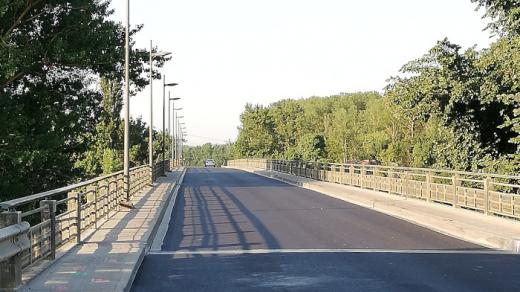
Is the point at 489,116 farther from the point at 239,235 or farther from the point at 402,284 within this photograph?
the point at 402,284

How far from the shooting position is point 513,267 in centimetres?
952

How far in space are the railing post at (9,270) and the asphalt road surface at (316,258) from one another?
1.57 meters

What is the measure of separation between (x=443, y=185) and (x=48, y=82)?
17677mm

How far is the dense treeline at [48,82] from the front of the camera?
854 inches

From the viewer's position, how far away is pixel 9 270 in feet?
21.7

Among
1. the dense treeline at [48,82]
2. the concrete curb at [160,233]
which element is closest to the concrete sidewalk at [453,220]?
the concrete curb at [160,233]

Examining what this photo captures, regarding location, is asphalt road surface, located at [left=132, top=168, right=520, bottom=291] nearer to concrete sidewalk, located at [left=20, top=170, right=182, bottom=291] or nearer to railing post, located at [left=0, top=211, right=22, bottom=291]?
concrete sidewalk, located at [left=20, top=170, right=182, bottom=291]

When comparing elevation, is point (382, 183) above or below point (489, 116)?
below

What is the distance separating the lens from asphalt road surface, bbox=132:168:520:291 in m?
8.17

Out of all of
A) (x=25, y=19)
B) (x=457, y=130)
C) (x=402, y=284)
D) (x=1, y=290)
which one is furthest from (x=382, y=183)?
(x=1, y=290)

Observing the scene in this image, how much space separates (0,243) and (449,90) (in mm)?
21054

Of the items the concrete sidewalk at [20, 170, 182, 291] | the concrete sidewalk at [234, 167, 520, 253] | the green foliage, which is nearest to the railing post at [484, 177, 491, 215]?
the concrete sidewalk at [234, 167, 520, 253]

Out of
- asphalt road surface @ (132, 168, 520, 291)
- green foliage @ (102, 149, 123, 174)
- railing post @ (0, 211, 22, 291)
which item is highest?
green foliage @ (102, 149, 123, 174)

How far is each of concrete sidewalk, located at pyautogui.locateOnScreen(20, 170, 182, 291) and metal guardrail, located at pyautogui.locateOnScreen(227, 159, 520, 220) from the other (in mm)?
8582
